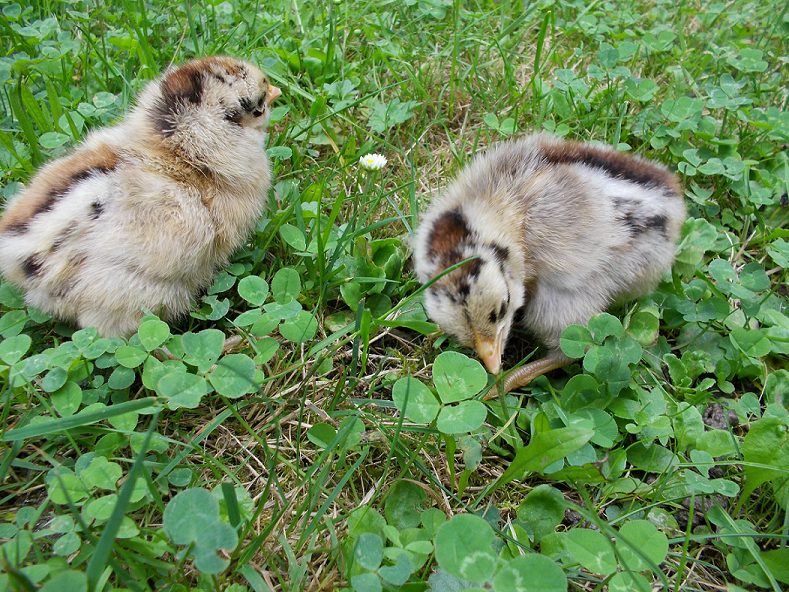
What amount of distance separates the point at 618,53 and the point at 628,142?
0.47m

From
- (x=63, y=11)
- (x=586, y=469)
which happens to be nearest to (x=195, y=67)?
(x=63, y=11)

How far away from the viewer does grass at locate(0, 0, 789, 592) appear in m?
1.28

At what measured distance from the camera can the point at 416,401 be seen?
144 cm

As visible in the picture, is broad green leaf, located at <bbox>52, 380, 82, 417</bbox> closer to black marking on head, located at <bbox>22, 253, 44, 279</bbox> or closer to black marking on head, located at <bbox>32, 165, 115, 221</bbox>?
black marking on head, located at <bbox>22, 253, 44, 279</bbox>

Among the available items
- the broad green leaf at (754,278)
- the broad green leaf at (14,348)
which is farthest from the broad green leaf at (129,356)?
the broad green leaf at (754,278)

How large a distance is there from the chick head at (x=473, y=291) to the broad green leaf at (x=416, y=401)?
0.30 metres

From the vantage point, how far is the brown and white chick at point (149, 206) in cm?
158

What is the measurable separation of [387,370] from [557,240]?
70cm

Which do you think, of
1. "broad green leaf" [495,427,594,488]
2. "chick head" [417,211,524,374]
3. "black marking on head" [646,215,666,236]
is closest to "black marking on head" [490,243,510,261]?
"chick head" [417,211,524,374]

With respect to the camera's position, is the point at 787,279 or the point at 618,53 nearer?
the point at 787,279

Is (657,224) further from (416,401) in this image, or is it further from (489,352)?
(416,401)

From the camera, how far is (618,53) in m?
2.63

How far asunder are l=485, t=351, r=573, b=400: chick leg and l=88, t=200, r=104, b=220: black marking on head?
128 cm

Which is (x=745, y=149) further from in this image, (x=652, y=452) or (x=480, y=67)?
(x=652, y=452)
